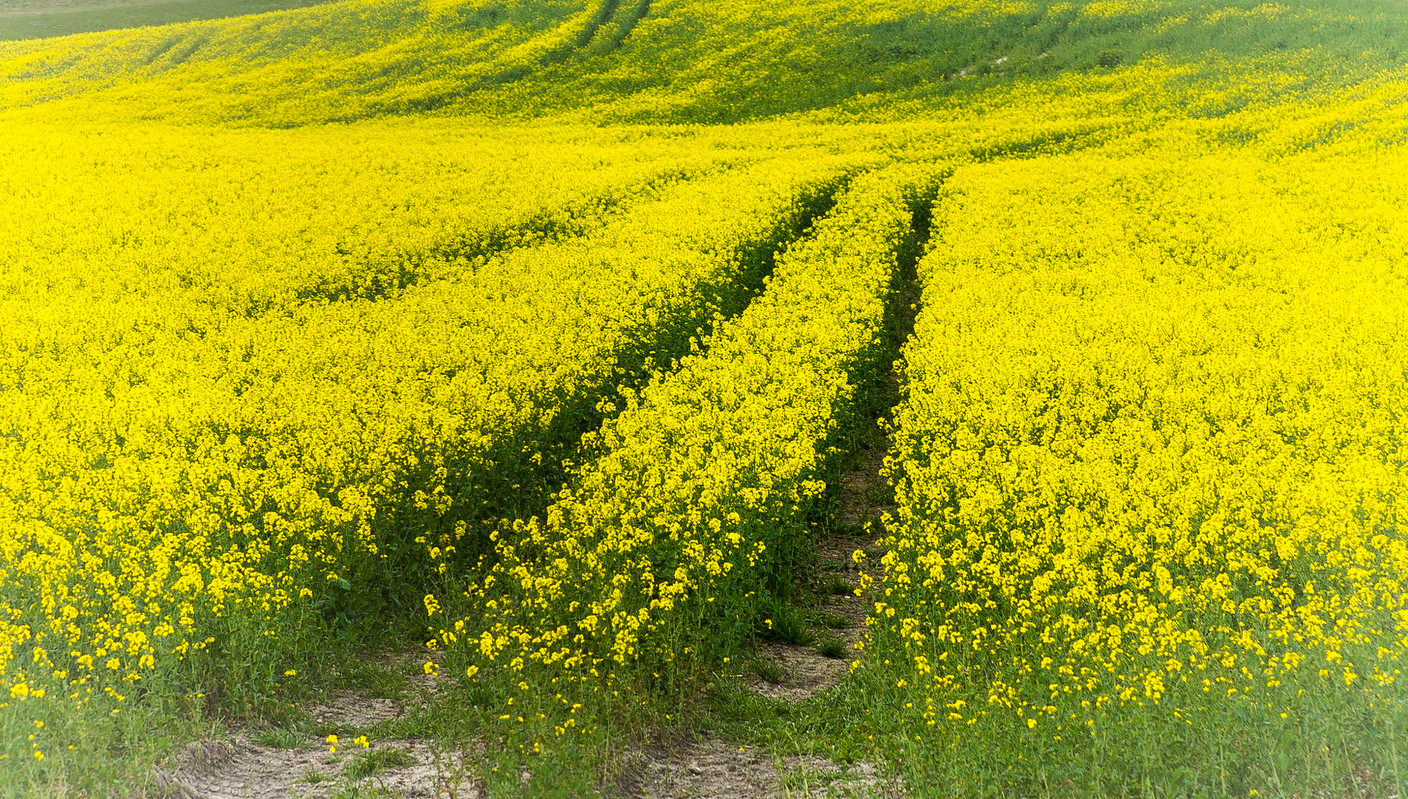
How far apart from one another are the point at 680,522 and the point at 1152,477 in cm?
427

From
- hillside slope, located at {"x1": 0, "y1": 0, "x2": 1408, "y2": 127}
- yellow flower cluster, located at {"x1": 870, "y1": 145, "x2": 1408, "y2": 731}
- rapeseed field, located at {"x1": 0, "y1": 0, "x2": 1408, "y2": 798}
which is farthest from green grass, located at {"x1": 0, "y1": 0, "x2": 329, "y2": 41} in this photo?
yellow flower cluster, located at {"x1": 870, "y1": 145, "x2": 1408, "y2": 731}

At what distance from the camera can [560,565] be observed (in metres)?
7.52

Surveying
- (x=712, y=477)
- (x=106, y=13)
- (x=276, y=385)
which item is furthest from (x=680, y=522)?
(x=106, y=13)

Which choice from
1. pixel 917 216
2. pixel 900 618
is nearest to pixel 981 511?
pixel 900 618

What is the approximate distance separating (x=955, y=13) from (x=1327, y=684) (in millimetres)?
46168

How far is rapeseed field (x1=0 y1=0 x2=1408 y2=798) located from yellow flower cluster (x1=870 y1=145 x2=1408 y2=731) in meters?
0.05

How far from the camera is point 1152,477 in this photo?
834 centimetres

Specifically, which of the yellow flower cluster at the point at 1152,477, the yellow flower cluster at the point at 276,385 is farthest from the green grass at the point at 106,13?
the yellow flower cluster at the point at 1152,477

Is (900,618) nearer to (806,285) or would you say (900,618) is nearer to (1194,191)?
(806,285)

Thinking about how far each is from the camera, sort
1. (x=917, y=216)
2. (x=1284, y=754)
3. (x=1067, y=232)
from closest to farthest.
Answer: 1. (x=1284, y=754)
2. (x=1067, y=232)
3. (x=917, y=216)

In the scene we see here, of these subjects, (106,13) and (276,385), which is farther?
(106,13)

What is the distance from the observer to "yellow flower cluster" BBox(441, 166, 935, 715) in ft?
22.7

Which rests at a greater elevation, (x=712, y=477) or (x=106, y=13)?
(x=106, y=13)

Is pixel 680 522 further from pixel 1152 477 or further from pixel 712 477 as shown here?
pixel 1152 477
